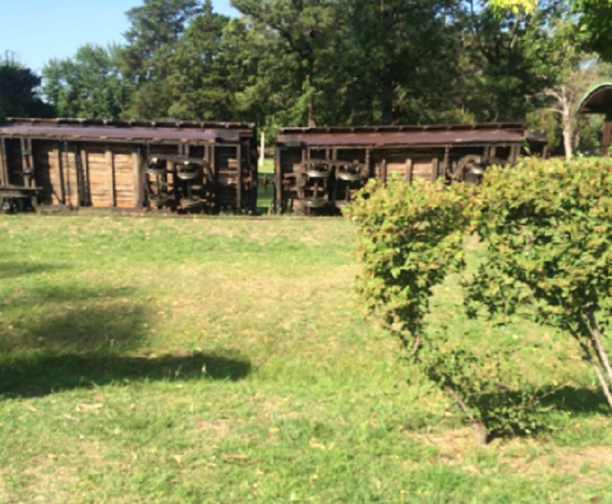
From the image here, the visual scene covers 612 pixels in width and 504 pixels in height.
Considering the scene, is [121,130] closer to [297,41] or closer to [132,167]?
[132,167]

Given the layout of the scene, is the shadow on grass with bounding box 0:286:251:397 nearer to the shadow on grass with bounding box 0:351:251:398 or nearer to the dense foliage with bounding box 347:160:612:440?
the shadow on grass with bounding box 0:351:251:398

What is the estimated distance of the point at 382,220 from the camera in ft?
11.7

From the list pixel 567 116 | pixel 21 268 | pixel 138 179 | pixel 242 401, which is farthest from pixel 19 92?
pixel 242 401

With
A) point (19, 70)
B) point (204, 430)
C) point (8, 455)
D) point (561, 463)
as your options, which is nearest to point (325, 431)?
point (204, 430)

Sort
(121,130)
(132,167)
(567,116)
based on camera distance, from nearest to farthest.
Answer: (132,167), (121,130), (567,116)

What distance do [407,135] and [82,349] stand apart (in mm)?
13354

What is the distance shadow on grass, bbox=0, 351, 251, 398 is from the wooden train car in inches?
397

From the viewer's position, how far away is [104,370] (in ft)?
18.8

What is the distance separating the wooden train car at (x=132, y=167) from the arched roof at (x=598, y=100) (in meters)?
9.90

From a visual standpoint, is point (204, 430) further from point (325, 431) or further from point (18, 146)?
point (18, 146)

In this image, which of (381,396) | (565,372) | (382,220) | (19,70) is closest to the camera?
(382,220)

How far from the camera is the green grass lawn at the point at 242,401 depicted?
335 centimetres

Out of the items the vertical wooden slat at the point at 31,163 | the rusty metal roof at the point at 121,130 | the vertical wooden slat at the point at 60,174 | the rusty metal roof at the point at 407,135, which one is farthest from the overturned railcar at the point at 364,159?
the vertical wooden slat at the point at 31,163

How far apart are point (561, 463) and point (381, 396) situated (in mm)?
1661
